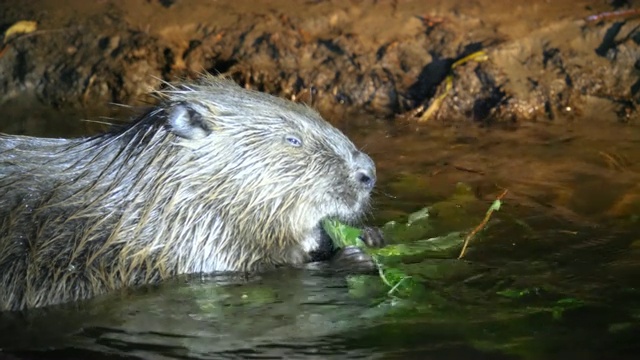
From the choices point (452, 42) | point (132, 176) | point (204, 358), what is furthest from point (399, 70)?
point (204, 358)

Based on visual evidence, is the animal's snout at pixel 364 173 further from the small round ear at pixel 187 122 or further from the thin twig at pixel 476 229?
the small round ear at pixel 187 122

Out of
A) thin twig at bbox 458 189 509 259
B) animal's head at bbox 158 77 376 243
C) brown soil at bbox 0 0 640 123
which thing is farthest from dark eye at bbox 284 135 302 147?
brown soil at bbox 0 0 640 123

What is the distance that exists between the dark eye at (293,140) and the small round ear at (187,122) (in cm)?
36

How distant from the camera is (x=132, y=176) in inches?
183

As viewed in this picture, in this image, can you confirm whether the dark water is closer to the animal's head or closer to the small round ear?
the animal's head

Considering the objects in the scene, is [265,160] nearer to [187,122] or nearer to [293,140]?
[293,140]

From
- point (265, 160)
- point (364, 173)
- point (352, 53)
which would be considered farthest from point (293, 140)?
point (352, 53)

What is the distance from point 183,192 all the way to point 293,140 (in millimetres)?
555

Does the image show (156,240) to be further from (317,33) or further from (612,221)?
(317,33)

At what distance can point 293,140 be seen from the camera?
481 centimetres

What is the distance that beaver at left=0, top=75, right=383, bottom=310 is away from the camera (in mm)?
4449

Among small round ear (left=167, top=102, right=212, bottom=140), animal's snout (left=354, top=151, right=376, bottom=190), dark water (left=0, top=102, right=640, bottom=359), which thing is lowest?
dark water (left=0, top=102, right=640, bottom=359)

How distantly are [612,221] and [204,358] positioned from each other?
2233 mm

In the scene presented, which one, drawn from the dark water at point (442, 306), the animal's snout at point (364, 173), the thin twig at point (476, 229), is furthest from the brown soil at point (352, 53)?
the animal's snout at point (364, 173)
